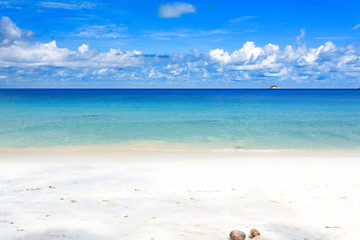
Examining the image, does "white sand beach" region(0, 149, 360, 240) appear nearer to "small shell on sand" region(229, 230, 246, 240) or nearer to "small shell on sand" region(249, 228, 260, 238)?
"small shell on sand" region(249, 228, 260, 238)

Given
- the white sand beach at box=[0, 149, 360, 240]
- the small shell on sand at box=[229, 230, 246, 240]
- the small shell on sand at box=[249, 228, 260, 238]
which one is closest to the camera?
the small shell on sand at box=[229, 230, 246, 240]

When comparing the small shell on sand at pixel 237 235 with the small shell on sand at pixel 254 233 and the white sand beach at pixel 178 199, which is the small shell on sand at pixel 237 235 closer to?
the small shell on sand at pixel 254 233

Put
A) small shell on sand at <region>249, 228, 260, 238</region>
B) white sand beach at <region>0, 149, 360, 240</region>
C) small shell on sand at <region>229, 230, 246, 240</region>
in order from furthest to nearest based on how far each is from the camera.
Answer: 1. white sand beach at <region>0, 149, 360, 240</region>
2. small shell on sand at <region>249, 228, 260, 238</region>
3. small shell on sand at <region>229, 230, 246, 240</region>

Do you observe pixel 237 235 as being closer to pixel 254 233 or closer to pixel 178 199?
pixel 254 233

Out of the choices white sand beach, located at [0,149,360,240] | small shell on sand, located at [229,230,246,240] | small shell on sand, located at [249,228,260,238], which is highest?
small shell on sand, located at [229,230,246,240]

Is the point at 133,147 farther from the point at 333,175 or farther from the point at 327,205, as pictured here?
the point at 327,205

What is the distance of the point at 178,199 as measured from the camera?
721 cm

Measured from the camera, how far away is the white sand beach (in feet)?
17.5

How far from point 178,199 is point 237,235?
2547 millimetres

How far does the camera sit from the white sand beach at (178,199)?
17.5 feet

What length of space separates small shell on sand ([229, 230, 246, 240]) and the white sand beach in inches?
12.1

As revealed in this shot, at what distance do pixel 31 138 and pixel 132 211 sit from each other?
1579cm

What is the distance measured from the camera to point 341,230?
5418 mm

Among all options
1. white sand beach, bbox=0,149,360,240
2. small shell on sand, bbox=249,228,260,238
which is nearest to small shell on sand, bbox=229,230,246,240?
small shell on sand, bbox=249,228,260,238
